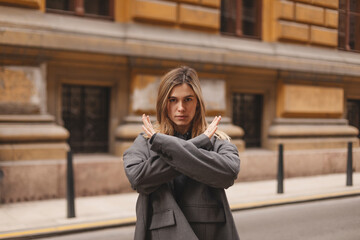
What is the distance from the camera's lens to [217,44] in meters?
9.62

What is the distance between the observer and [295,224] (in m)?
6.26

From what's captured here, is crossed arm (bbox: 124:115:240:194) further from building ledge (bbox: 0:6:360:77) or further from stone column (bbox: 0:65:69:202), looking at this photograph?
building ledge (bbox: 0:6:360:77)

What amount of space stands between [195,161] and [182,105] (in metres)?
0.32

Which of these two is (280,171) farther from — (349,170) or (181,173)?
(181,173)

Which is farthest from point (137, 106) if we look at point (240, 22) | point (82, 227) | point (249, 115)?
point (240, 22)

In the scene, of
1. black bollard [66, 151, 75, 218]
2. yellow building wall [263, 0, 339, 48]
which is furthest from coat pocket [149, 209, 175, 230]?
yellow building wall [263, 0, 339, 48]

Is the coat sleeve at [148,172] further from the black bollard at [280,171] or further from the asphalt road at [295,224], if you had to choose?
the black bollard at [280,171]

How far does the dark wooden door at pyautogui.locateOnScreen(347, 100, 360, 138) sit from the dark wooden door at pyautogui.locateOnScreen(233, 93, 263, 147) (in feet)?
12.8

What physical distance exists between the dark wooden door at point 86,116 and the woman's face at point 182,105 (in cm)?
688

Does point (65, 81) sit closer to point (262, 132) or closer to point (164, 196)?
point (262, 132)

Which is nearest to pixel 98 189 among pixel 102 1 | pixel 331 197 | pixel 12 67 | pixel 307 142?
pixel 12 67

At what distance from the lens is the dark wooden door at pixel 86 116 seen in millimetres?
8508

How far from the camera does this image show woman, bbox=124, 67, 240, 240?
180 cm

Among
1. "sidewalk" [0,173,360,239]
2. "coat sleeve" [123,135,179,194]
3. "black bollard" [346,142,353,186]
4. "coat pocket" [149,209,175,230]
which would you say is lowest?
"sidewalk" [0,173,360,239]
